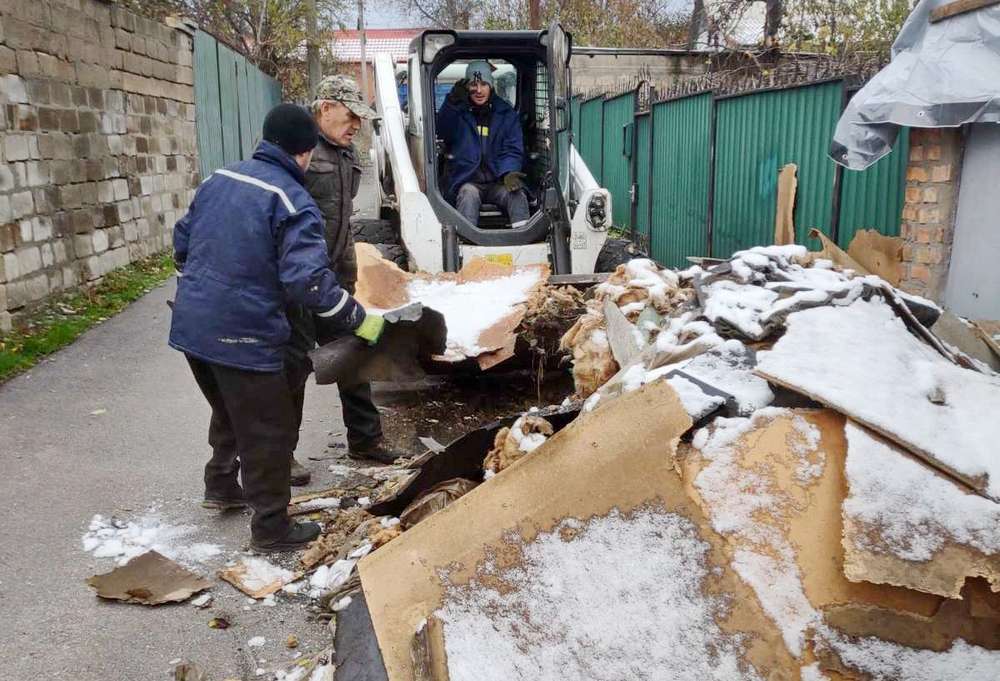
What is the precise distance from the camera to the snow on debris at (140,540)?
354 centimetres

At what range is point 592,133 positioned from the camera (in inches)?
564

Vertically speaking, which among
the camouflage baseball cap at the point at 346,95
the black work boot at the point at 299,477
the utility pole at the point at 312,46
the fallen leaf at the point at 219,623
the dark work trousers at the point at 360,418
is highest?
the utility pole at the point at 312,46

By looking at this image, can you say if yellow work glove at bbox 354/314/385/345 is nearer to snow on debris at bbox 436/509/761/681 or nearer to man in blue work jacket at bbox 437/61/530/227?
snow on debris at bbox 436/509/761/681

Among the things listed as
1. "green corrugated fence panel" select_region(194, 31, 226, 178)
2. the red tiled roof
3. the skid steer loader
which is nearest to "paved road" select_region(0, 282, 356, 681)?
the skid steer loader

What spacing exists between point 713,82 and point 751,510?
7.12 metres

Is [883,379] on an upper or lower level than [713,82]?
lower

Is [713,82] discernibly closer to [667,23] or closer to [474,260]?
[474,260]

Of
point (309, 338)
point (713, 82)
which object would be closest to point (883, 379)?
point (309, 338)

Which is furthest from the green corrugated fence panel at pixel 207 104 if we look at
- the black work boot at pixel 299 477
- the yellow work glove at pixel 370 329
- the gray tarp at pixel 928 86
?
the gray tarp at pixel 928 86

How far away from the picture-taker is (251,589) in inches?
129

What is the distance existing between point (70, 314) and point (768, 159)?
6.10m

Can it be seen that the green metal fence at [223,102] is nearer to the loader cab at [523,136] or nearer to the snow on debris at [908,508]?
the loader cab at [523,136]

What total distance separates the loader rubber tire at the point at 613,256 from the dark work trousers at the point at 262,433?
3.45 meters

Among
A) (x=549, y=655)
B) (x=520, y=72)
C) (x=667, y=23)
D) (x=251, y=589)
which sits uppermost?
(x=667, y=23)
